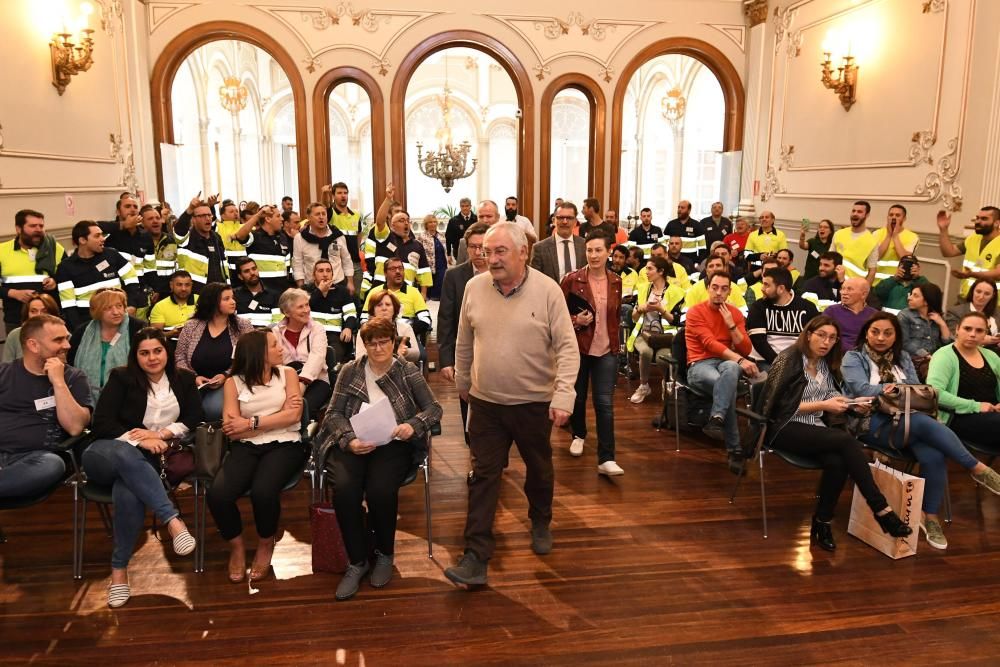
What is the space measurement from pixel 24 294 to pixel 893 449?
552 centimetres

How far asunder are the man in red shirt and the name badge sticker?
12.3 ft

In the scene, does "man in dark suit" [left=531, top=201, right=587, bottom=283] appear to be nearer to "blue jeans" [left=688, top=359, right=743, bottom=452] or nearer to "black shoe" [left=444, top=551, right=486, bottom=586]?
"blue jeans" [left=688, top=359, right=743, bottom=452]

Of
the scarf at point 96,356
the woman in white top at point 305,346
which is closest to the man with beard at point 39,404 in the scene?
the scarf at point 96,356

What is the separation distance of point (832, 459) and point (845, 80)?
6462mm

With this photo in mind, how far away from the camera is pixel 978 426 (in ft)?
13.3

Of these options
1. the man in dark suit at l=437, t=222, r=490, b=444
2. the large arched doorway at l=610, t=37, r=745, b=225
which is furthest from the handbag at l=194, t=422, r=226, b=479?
the large arched doorway at l=610, t=37, r=745, b=225

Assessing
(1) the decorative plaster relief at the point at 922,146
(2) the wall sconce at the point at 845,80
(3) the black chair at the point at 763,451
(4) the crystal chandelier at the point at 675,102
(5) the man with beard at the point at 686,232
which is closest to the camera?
(3) the black chair at the point at 763,451

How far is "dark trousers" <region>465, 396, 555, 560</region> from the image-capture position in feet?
10.8

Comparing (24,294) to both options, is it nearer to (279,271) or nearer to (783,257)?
(279,271)

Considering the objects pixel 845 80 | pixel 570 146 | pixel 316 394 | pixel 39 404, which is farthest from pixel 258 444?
pixel 570 146

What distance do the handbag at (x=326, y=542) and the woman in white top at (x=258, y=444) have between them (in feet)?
0.61

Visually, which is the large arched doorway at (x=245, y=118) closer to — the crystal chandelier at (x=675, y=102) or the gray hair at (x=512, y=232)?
the crystal chandelier at (x=675, y=102)

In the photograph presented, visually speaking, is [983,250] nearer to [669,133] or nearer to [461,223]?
[461,223]

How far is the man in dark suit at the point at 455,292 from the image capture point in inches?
167
